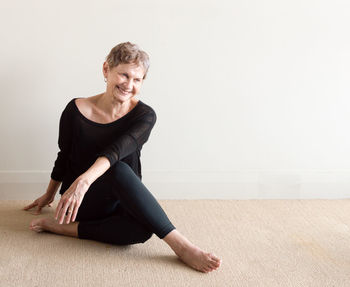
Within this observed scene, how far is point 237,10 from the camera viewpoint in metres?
2.77

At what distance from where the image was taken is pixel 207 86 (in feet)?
9.30

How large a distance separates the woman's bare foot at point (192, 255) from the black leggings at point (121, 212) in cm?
4

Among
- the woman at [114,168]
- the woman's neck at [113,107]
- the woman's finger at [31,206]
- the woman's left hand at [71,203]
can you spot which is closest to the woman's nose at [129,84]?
the woman at [114,168]

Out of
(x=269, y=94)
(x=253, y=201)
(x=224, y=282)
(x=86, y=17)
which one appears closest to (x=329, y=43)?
(x=269, y=94)

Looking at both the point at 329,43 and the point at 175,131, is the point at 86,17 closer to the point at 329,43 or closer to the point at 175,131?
the point at 175,131

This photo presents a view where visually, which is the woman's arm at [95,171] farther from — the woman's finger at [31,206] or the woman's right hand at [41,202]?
the woman's finger at [31,206]

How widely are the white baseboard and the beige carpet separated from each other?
12cm

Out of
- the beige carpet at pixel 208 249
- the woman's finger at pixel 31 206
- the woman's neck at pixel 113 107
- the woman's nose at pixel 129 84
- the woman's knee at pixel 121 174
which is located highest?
the woman's nose at pixel 129 84

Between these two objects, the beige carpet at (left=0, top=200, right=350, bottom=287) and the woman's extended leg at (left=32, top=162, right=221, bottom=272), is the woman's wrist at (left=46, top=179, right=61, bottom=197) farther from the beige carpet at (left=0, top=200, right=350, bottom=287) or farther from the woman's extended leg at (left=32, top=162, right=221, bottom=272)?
the woman's extended leg at (left=32, top=162, right=221, bottom=272)

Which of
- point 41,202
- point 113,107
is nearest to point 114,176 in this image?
point 113,107

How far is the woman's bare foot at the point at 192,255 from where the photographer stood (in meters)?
2.05

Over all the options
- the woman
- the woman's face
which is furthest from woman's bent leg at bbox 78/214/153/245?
the woman's face

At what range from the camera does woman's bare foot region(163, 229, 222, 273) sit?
6.73ft

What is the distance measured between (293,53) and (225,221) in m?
0.95
